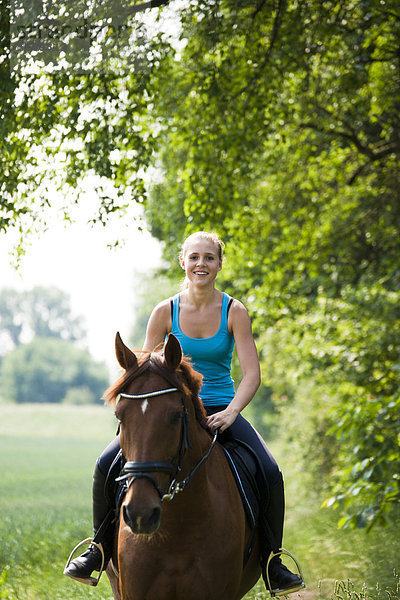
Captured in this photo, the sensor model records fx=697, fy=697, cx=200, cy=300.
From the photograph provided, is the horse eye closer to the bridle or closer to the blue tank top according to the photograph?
the bridle

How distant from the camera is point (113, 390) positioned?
3.55 metres

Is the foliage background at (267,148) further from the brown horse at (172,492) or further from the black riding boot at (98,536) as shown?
the brown horse at (172,492)

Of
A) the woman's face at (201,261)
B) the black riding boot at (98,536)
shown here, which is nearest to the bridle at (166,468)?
the black riding boot at (98,536)

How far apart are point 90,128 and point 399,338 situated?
6.72 metres

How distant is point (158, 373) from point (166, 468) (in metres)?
0.50

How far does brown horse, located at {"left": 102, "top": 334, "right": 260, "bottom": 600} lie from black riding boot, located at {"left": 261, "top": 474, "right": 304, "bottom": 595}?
0.46 metres

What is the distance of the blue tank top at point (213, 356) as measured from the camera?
14.8 ft

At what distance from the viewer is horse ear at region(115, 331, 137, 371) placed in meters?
3.61

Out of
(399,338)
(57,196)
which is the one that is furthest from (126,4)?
(399,338)

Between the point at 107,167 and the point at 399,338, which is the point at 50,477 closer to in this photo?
the point at 399,338

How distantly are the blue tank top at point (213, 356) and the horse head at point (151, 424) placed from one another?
2.34 ft

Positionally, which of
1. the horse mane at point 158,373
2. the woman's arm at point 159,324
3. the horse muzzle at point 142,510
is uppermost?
the woman's arm at point 159,324

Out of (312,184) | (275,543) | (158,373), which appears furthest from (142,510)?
(312,184)

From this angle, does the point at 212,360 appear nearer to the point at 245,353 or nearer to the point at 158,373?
the point at 245,353
